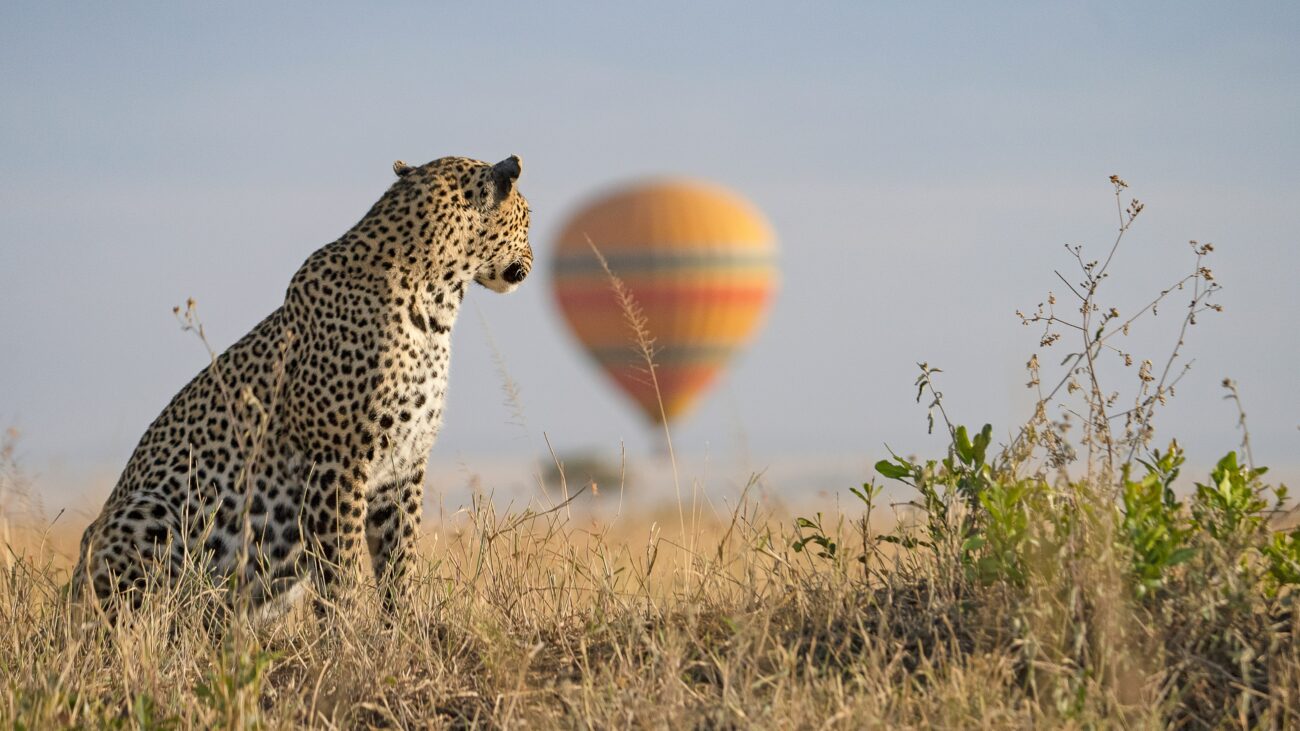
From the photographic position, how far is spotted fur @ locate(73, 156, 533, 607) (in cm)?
599

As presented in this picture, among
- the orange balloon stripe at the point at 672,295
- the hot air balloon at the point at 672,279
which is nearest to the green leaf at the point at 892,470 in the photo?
the hot air balloon at the point at 672,279

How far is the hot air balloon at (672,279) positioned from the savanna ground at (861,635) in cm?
2652

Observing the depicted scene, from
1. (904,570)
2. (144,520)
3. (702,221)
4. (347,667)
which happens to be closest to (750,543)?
(904,570)

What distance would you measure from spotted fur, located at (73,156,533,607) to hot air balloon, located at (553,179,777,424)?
25218mm

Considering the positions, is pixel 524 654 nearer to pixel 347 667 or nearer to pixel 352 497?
pixel 347 667

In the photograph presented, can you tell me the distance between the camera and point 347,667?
15.9 ft

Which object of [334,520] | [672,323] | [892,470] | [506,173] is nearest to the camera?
[892,470]

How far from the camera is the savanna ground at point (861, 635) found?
4168 millimetres

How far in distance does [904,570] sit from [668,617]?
0.93 metres

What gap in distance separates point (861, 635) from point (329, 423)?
2696mm

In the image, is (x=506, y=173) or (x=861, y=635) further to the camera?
(x=506, y=173)

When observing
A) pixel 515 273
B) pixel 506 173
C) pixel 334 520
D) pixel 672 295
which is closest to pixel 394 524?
pixel 334 520

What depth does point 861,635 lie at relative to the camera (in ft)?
15.0

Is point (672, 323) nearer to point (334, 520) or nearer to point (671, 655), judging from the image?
point (334, 520)
